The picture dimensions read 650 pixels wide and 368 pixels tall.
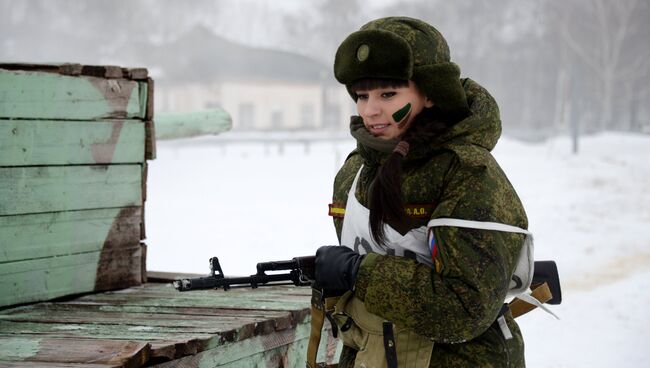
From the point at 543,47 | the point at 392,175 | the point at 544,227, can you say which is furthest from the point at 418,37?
the point at 543,47

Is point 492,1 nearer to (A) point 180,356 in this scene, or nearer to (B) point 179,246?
(B) point 179,246

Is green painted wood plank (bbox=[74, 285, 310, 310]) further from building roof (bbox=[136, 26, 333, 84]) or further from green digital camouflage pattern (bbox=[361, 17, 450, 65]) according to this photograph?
building roof (bbox=[136, 26, 333, 84])

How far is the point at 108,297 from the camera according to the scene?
12.2 feet

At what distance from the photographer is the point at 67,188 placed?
3658 mm

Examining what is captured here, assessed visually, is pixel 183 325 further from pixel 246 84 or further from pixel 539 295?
pixel 246 84

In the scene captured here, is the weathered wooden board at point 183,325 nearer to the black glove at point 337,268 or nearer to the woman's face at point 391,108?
the black glove at point 337,268

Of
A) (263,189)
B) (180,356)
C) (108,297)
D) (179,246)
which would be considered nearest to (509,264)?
(180,356)

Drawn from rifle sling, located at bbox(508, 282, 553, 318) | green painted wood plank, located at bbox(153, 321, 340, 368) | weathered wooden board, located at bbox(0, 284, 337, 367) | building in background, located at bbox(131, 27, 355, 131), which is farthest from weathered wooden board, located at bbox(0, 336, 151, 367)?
building in background, located at bbox(131, 27, 355, 131)

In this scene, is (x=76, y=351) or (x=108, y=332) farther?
(x=108, y=332)

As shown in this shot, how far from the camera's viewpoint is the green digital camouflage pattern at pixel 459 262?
1853mm

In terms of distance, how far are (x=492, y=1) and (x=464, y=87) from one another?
56.5 m

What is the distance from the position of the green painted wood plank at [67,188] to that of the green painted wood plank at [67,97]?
0.26m

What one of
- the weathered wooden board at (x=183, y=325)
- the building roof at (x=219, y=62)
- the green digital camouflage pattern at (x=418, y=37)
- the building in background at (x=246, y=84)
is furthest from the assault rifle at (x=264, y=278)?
the building roof at (x=219, y=62)

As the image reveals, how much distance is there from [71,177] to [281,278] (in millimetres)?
1853
